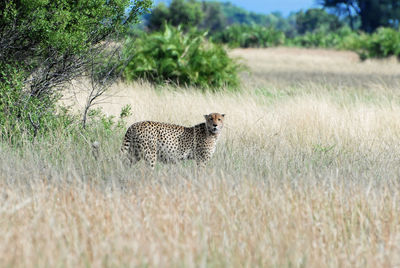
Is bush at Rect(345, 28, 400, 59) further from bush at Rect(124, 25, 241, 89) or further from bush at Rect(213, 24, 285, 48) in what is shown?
bush at Rect(124, 25, 241, 89)

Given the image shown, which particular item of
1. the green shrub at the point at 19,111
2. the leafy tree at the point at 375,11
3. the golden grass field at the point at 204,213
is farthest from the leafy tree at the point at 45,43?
the leafy tree at the point at 375,11

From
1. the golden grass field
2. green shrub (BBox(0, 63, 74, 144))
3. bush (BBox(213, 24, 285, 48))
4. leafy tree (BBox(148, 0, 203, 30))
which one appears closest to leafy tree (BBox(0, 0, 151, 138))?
green shrub (BBox(0, 63, 74, 144))

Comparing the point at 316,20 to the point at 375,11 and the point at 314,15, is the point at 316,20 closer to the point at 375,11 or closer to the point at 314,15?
the point at 314,15

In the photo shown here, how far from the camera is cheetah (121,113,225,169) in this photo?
5574mm

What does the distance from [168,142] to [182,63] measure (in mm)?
7179

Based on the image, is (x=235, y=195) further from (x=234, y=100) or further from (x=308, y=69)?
(x=308, y=69)

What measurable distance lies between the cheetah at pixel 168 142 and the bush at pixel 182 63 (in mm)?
6319

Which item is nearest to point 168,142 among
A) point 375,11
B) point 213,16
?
point 375,11

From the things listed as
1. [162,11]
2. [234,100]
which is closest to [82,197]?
[234,100]

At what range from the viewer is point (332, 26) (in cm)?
7631

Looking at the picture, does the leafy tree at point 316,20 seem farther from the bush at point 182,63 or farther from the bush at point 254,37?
the bush at point 182,63

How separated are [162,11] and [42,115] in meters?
44.1

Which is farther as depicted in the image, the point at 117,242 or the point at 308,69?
the point at 308,69

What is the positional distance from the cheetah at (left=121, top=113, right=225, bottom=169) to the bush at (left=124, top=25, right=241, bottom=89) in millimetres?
6319
